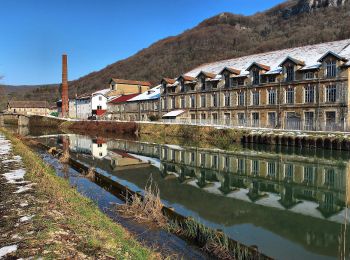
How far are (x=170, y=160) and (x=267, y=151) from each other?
8.95 m

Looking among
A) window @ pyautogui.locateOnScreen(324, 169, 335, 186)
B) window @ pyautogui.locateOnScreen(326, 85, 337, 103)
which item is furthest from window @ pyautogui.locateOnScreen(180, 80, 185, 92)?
window @ pyautogui.locateOnScreen(324, 169, 335, 186)

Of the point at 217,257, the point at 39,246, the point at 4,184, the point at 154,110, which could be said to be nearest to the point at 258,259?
the point at 217,257

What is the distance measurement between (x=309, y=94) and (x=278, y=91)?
3.82m

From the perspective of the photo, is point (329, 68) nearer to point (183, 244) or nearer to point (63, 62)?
point (183, 244)

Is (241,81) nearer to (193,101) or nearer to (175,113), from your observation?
(193,101)

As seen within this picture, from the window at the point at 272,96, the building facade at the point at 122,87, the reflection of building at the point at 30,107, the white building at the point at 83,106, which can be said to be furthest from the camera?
the reflection of building at the point at 30,107

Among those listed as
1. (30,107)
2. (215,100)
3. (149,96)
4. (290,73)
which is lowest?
(215,100)

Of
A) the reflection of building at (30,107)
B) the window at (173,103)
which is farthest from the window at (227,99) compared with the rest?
the reflection of building at (30,107)

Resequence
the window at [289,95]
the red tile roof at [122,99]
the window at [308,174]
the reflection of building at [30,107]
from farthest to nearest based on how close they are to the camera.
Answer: the reflection of building at [30,107] → the red tile roof at [122,99] → the window at [289,95] → the window at [308,174]

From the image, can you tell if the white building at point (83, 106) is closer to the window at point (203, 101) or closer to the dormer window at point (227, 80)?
the window at point (203, 101)

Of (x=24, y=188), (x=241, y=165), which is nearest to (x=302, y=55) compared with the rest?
(x=241, y=165)

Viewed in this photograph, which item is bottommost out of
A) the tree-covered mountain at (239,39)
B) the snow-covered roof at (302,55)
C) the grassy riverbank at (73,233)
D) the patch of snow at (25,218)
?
the grassy riverbank at (73,233)

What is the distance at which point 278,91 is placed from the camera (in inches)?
1563

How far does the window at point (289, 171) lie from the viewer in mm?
17722
